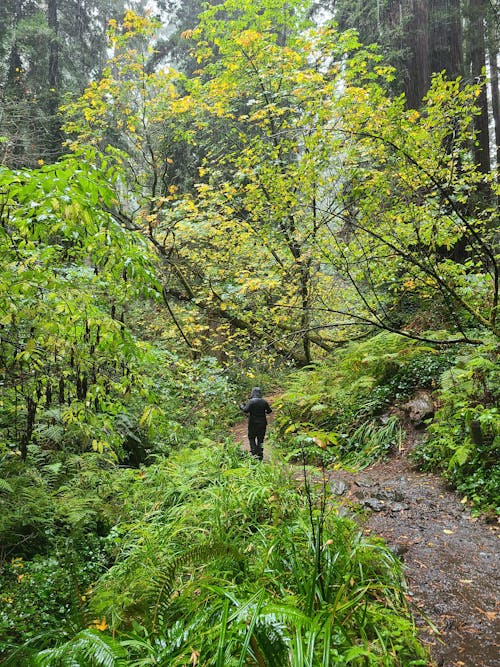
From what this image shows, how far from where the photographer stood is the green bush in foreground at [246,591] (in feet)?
6.93


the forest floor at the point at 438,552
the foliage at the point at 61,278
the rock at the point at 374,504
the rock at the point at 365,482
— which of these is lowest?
the rock at the point at 365,482

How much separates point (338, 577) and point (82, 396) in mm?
2667

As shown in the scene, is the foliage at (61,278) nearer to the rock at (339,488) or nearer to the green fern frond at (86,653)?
the green fern frond at (86,653)

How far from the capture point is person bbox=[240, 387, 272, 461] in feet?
24.3

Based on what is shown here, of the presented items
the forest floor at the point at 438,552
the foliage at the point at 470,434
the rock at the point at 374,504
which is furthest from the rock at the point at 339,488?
the foliage at the point at 470,434

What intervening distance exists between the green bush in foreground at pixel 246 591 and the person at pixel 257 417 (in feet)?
7.37

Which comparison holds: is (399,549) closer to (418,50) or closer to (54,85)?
(418,50)

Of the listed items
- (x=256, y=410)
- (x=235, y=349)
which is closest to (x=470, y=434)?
(x=256, y=410)

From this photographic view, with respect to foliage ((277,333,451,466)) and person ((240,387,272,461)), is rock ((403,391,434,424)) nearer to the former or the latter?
foliage ((277,333,451,466))

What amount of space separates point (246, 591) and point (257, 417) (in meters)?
4.67

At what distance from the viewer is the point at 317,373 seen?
9.67m

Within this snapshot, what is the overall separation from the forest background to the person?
26.1 inches

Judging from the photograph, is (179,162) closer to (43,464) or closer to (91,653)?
(43,464)

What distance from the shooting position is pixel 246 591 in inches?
110
